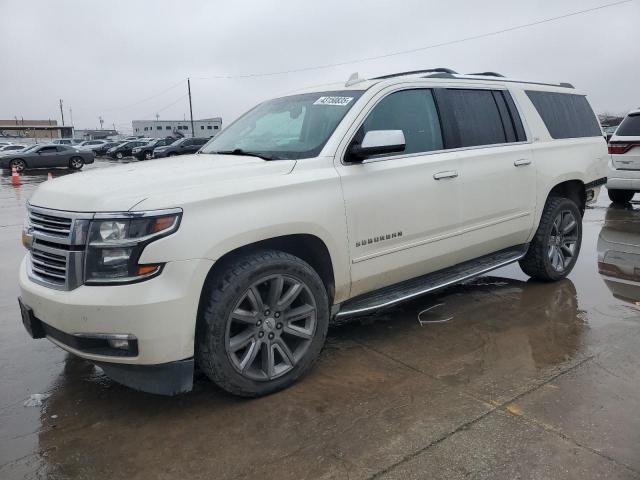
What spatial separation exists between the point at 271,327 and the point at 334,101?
172 centimetres

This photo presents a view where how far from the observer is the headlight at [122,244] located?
8.81 ft

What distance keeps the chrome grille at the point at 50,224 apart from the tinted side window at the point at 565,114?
420cm

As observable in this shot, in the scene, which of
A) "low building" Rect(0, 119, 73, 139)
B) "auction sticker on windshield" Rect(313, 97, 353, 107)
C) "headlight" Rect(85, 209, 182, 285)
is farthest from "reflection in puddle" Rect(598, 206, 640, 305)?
"low building" Rect(0, 119, 73, 139)

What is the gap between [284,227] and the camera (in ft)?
10.3

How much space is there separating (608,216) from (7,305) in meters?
9.21

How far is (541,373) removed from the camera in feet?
11.4

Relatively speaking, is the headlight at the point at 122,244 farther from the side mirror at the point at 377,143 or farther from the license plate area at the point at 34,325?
the side mirror at the point at 377,143

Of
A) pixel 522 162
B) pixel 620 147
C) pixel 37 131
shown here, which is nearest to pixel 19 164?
pixel 620 147

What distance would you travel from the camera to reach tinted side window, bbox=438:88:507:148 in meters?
4.25

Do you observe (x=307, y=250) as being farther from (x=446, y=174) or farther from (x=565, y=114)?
(x=565, y=114)

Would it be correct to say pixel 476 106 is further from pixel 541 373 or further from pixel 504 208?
pixel 541 373

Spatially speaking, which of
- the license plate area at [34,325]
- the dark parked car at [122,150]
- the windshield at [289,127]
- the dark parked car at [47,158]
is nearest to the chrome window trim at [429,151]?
the windshield at [289,127]

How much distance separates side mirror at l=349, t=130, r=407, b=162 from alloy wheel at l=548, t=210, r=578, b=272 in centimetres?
250

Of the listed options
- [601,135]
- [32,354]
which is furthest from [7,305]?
[601,135]
